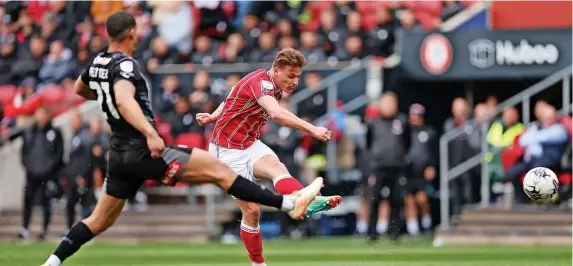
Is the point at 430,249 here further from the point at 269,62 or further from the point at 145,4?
the point at 145,4

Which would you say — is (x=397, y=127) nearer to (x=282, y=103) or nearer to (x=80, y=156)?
(x=282, y=103)

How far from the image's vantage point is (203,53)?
81.6 feet

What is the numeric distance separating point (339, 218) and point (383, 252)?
4.69m

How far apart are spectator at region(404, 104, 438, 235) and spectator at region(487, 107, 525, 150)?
0.98 m

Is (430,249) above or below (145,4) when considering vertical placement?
below

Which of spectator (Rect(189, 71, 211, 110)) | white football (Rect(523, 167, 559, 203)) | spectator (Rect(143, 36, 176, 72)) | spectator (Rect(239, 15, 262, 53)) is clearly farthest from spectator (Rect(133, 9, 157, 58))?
white football (Rect(523, 167, 559, 203))

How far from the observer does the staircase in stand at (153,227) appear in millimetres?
22312

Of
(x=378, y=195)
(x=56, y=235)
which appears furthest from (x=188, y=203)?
(x=378, y=195)

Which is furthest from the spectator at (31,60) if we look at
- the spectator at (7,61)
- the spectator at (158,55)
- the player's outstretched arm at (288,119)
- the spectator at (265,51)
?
the player's outstretched arm at (288,119)

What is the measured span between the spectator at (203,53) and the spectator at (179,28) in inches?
10.5

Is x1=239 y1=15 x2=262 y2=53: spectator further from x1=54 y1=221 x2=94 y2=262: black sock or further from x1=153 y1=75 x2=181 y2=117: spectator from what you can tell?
x1=54 y1=221 x2=94 y2=262: black sock

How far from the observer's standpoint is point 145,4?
27250mm

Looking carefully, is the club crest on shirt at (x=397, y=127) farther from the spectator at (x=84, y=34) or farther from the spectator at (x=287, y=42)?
the spectator at (x=84, y=34)

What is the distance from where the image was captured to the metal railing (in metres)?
21.3
